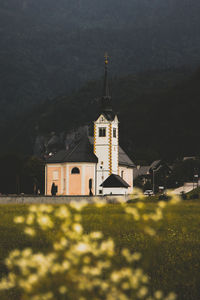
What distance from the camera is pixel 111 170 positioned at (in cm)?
8662

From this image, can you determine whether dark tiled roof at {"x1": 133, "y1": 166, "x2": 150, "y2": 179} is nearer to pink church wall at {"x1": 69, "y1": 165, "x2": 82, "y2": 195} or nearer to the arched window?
the arched window

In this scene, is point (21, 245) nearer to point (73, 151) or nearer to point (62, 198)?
point (62, 198)

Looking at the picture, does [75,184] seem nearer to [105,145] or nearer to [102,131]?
[105,145]

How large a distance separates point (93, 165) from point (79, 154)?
3.40m

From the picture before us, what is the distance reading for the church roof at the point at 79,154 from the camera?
8694 centimetres

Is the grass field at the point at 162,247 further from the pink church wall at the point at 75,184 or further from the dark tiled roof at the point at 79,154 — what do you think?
the dark tiled roof at the point at 79,154

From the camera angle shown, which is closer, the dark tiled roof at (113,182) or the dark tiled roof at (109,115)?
the dark tiled roof at (113,182)

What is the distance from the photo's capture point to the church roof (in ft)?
285

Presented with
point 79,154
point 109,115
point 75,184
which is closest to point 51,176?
point 75,184

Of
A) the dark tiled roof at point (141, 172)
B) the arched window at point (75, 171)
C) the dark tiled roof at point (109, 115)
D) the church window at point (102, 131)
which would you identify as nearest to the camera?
the arched window at point (75, 171)

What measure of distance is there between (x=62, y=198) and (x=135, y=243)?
39439 millimetres

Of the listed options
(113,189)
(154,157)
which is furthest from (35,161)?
(154,157)

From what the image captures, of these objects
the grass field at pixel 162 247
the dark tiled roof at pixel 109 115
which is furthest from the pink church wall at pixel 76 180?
the grass field at pixel 162 247

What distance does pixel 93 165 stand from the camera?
8675 cm
